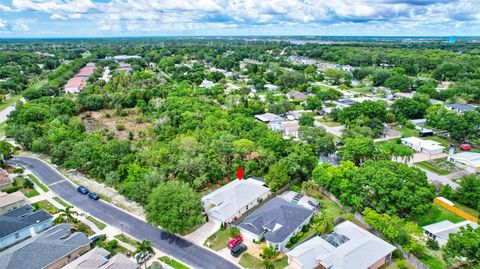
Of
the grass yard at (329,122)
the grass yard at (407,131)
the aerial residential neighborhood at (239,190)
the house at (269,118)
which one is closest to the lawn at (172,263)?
the aerial residential neighborhood at (239,190)

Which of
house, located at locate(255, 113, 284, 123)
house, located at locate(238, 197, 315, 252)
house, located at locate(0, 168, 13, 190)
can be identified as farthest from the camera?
house, located at locate(255, 113, 284, 123)

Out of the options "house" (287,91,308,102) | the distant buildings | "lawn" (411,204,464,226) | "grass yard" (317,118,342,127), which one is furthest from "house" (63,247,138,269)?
the distant buildings

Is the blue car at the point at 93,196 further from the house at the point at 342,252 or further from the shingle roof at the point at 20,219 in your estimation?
the house at the point at 342,252

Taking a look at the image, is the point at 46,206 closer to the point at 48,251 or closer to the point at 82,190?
the point at 82,190

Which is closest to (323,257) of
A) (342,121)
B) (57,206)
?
(57,206)

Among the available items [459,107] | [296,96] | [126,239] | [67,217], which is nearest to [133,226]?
[126,239]

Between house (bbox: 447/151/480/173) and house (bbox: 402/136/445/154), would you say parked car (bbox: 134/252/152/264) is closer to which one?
house (bbox: 447/151/480/173)
